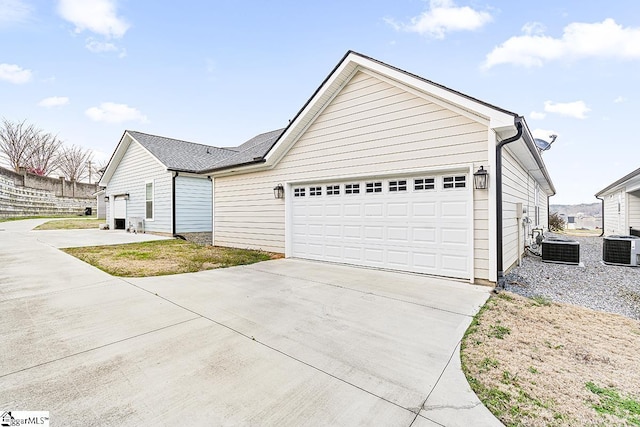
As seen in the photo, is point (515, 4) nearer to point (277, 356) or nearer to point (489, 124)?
point (489, 124)

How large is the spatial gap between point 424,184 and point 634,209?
46.2 feet

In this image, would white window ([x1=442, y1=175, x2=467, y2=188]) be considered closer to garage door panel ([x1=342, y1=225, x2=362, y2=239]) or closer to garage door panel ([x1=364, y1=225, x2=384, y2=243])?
garage door panel ([x1=364, y1=225, x2=384, y2=243])

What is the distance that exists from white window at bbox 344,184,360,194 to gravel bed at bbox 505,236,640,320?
12.2ft

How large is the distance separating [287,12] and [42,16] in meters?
8.33

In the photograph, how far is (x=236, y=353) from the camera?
279 centimetres

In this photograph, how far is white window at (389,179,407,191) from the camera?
647 centimetres

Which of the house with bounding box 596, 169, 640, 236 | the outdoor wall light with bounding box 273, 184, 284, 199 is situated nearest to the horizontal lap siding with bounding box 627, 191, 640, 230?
the house with bounding box 596, 169, 640, 236

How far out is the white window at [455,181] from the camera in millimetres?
5727

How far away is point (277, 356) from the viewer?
2.74 m

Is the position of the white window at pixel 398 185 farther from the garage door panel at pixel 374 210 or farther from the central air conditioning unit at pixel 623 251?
the central air conditioning unit at pixel 623 251

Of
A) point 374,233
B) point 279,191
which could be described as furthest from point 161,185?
point 374,233

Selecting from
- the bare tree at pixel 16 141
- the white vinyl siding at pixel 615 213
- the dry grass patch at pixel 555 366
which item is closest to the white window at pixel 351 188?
the dry grass patch at pixel 555 366

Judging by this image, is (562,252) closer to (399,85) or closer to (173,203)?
(399,85)

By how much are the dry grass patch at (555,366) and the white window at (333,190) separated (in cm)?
455
